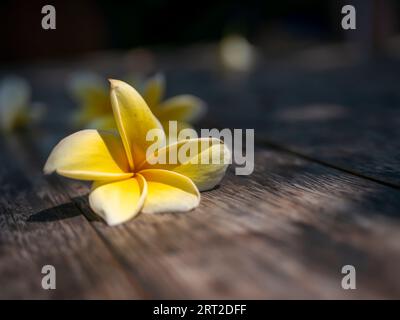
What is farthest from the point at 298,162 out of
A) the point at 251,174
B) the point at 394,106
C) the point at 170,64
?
the point at 170,64

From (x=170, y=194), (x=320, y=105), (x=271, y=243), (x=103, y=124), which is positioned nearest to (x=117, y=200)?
(x=170, y=194)

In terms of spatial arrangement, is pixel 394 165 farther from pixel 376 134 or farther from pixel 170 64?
pixel 170 64

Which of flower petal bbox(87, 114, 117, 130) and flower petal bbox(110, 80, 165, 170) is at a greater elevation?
flower petal bbox(110, 80, 165, 170)

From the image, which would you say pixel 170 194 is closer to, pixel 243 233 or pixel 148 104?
pixel 243 233

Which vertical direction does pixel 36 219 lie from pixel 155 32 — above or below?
below

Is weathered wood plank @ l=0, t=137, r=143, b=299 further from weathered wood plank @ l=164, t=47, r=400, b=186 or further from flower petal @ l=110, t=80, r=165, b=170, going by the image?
weathered wood plank @ l=164, t=47, r=400, b=186

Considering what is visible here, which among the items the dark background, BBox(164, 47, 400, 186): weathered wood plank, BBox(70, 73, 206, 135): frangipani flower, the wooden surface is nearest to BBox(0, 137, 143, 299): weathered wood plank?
the wooden surface

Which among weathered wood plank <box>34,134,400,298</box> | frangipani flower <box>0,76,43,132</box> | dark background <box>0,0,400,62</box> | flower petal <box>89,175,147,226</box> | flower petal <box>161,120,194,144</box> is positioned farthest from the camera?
dark background <box>0,0,400,62</box>
